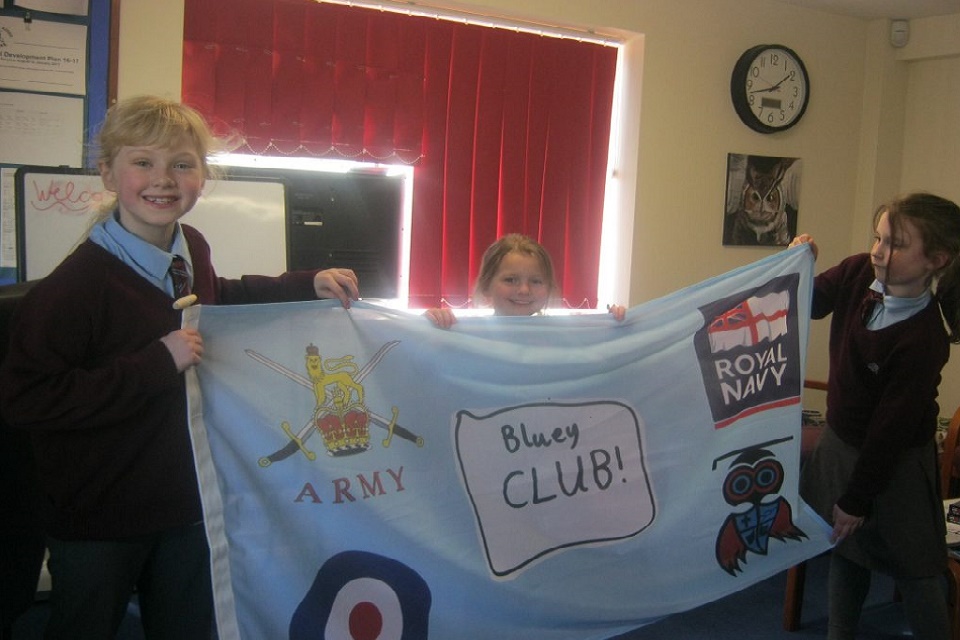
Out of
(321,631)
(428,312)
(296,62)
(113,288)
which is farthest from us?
(296,62)

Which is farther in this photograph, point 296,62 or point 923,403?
point 296,62

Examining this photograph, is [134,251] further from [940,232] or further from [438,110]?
[438,110]

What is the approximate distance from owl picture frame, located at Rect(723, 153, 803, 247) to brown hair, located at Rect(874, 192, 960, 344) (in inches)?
79.1

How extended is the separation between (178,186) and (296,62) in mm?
1888

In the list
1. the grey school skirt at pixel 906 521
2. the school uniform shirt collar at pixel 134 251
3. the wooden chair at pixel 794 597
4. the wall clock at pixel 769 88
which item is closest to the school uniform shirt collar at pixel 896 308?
the grey school skirt at pixel 906 521

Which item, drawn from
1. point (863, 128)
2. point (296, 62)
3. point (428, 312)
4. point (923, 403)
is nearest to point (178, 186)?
point (428, 312)

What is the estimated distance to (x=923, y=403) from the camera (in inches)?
74.6

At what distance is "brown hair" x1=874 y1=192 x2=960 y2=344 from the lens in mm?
1881

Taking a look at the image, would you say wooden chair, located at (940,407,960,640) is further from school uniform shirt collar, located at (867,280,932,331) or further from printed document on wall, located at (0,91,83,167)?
printed document on wall, located at (0,91,83,167)

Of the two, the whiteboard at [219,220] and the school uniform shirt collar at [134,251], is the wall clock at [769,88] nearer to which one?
the whiteboard at [219,220]

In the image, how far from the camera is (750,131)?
395 cm

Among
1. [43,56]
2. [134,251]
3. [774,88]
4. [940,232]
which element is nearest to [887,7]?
[774,88]

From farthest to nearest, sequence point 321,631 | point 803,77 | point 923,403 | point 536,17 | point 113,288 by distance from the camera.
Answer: point 803,77 → point 536,17 → point 923,403 → point 321,631 → point 113,288

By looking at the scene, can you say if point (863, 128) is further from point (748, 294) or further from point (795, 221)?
point (748, 294)
